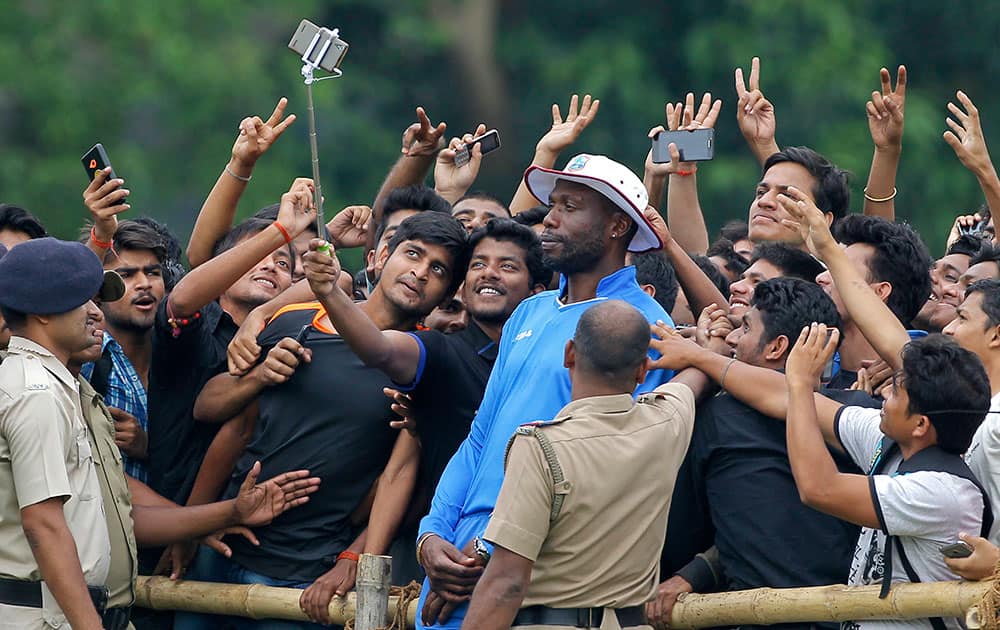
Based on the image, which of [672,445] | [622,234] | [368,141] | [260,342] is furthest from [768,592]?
[368,141]

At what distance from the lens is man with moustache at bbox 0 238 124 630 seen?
18.0 feet

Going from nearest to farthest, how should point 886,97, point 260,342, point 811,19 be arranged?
point 260,342
point 886,97
point 811,19

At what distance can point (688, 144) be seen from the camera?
7.55m

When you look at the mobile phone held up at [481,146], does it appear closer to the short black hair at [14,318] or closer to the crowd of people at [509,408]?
the crowd of people at [509,408]

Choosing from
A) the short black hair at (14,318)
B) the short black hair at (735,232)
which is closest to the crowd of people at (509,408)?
the short black hair at (14,318)

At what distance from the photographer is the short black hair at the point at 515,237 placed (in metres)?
6.64

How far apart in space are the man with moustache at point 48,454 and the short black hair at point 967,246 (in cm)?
370

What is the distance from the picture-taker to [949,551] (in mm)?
5047

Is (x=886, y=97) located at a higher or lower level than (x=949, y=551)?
higher

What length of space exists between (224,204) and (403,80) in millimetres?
12778

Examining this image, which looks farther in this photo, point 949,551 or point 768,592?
point 768,592

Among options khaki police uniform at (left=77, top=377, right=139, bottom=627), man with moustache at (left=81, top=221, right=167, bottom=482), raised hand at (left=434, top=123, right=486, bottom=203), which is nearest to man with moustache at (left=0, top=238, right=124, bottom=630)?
khaki police uniform at (left=77, top=377, right=139, bottom=627)

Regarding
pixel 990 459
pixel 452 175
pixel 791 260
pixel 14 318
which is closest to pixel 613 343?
pixel 990 459

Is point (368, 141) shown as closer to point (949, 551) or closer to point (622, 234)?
point (622, 234)
